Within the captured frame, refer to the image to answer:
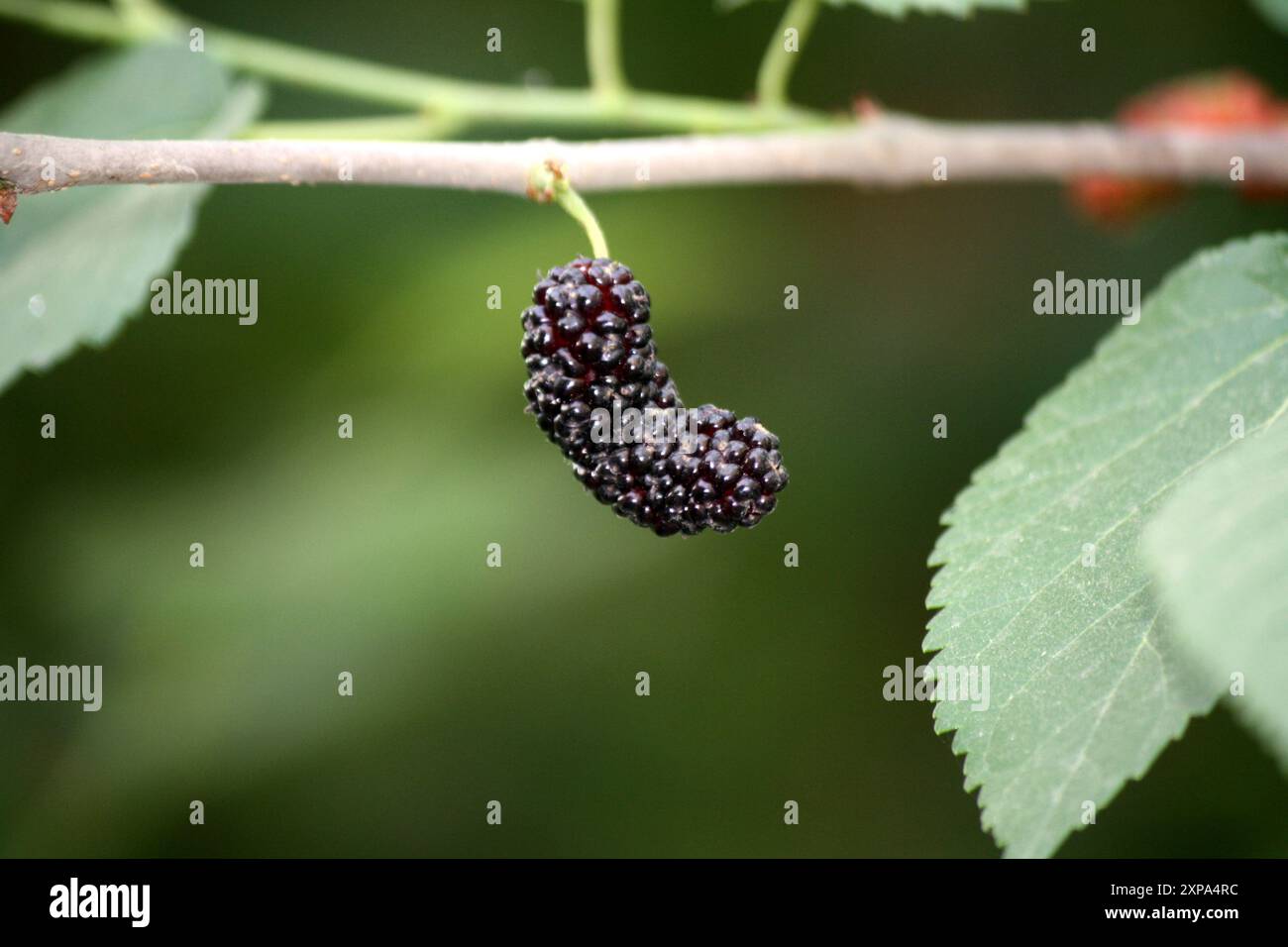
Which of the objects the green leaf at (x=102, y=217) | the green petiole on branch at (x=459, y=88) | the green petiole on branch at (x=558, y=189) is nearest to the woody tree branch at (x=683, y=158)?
the green petiole on branch at (x=558, y=189)

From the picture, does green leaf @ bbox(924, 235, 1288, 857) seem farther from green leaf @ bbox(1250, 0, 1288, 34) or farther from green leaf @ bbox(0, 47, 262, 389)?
green leaf @ bbox(0, 47, 262, 389)

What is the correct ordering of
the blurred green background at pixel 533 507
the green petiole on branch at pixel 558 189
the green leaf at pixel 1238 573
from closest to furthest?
1. the green leaf at pixel 1238 573
2. the green petiole on branch at pixel 558 189
3. the blurred green background at pixel 533 507

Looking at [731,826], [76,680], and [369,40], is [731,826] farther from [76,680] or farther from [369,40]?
[369,40]

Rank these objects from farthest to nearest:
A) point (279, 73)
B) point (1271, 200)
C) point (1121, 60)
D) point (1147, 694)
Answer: point (1121, 60) < point (1271, 200) < point (279, 73) < point (1147, 694)

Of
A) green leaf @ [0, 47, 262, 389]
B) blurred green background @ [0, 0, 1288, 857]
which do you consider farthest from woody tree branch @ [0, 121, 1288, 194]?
blurred green background @ [0, 0, 1288, 857]

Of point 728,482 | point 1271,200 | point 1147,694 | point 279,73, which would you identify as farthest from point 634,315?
point 1271,200

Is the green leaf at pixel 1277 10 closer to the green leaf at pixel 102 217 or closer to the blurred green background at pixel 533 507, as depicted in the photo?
the blurred green background at pixel 533 507
